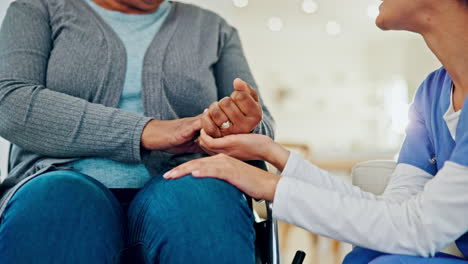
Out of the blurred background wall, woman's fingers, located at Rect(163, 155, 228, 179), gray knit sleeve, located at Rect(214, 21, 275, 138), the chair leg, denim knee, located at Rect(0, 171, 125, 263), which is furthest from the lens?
the blurred background wall

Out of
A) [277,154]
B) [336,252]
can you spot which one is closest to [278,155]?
[277,154]

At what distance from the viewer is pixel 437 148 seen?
3.18 ft

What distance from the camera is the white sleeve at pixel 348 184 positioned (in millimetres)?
994

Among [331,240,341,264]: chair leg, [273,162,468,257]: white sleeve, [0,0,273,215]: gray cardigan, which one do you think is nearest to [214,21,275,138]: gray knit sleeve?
[0,0,273,215]: gray cardigan

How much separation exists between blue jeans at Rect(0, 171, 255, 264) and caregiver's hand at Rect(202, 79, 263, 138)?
0.55ft

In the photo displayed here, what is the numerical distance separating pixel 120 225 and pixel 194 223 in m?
0.14

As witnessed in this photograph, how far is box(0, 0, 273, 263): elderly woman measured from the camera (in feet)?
2.53

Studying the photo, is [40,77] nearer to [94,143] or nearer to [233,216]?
[94,143]

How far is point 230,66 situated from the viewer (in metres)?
1.27

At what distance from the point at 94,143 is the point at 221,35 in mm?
466

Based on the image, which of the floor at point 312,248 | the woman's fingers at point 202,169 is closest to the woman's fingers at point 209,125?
the woman's fingers at point 202,169

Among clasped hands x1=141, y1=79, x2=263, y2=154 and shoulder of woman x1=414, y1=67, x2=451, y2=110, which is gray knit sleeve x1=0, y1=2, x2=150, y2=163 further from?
shoulder of woman x1=414, y1=67, x2=451, y2=110

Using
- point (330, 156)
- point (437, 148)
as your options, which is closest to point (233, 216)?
point (437, 148)

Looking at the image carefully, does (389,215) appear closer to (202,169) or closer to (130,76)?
(202,169)
